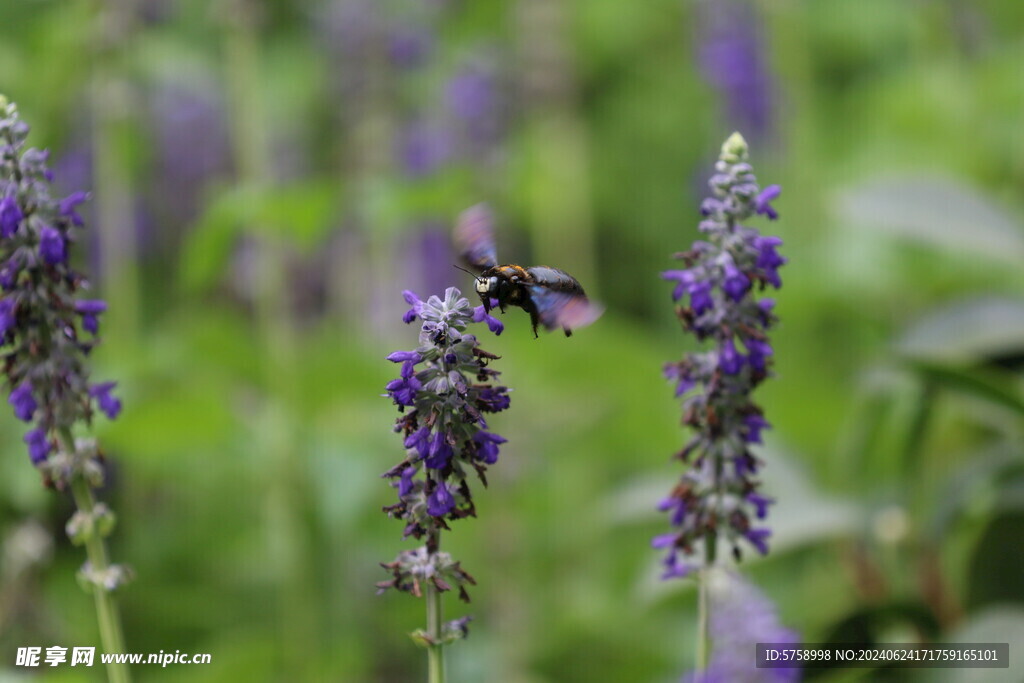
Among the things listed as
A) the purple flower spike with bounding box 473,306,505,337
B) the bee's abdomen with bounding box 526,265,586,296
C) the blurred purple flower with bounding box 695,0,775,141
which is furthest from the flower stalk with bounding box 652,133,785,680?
the blurred purple flower with bounding box 695,0,775,141

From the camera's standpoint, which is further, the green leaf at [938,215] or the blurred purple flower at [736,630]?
the green leaf at [938,215]

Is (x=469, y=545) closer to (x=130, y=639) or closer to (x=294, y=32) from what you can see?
(x=130, y=639)

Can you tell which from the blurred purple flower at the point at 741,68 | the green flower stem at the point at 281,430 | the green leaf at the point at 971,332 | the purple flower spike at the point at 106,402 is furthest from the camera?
the blurred purple flower at the point at 741,68

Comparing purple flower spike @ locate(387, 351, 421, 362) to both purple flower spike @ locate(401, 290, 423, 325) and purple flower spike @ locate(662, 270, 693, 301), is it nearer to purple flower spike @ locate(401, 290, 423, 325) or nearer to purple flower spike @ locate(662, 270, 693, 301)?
purple flower spike @ locate(401, 290, 423, 325)

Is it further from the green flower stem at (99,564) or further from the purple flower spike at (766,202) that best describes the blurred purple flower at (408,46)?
the green flower stem at (99,564)

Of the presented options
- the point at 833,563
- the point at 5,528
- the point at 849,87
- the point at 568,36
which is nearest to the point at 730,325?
the point at 833,563

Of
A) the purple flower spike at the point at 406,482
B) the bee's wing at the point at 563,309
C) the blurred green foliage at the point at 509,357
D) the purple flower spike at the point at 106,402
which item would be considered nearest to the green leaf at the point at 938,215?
the blurred green foliage at the point at 509,357

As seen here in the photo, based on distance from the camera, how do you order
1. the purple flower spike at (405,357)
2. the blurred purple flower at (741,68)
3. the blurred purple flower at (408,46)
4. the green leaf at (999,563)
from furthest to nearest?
the blurred purple flower at (741,68), the blurred purple flower at (408,46), the green leaf at (999,563), the purple flower spike at (405,357)
